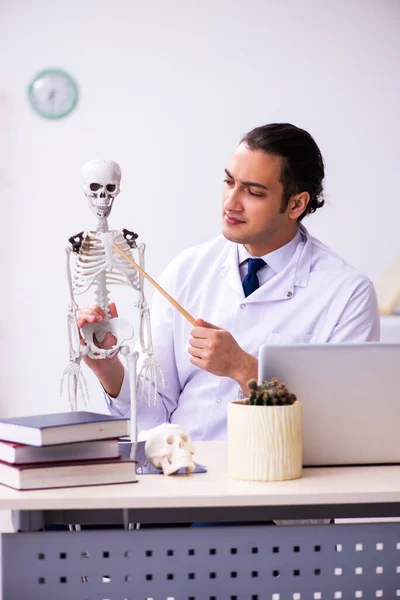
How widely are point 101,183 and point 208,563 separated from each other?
0.81m

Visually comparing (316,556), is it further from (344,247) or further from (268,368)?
(344,247)

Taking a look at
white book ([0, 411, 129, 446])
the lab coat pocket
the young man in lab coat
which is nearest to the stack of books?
white book ([0, 411, 129, 446])

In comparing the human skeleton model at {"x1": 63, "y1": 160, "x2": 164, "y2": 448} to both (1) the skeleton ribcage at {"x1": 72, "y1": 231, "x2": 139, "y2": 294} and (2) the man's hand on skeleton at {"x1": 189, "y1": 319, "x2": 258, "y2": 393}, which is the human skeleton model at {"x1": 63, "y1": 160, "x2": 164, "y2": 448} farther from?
(2) the man's hand on skeleton at {"x1": 189, "y1": 319, "x2": 258, "y2": 393}

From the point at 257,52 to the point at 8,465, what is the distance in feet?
10.8

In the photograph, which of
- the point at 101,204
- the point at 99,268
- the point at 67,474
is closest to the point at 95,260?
the point at 99,268

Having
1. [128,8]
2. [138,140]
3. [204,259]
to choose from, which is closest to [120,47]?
[128,8]

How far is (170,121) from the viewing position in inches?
172

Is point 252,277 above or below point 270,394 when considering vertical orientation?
above

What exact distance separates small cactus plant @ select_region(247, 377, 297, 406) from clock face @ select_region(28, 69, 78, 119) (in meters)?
3.08

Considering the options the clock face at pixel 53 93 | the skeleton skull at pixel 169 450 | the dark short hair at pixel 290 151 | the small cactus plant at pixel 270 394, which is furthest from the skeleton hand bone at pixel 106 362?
the clock face at pixel 53 93

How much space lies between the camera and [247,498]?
4.67 feet

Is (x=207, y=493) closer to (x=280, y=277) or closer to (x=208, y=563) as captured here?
(x=208, y=563)

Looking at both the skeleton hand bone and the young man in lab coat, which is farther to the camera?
the young man in lab coat

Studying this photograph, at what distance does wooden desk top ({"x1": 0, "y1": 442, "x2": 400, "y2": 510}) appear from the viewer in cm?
142
